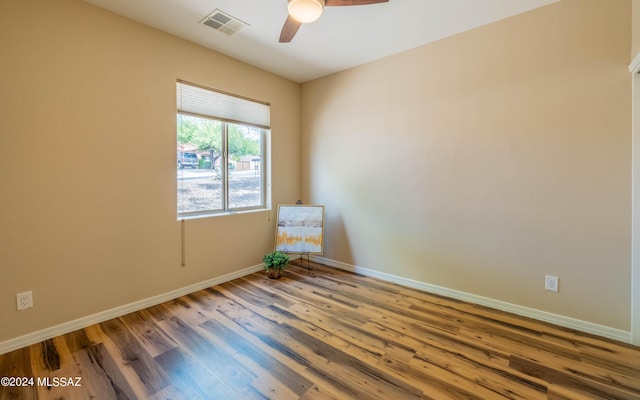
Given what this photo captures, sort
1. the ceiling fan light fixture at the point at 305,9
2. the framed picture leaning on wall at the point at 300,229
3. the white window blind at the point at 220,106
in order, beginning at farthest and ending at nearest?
the framed picture leaning on wall at the point at 300,229 < the white window blind at the point at 220,106 < the ceiling fan light fixture at the point at 305,9

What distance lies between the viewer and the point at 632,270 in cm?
211

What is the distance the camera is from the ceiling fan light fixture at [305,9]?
191cm

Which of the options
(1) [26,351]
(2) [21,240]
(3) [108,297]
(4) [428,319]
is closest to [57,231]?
(2) [21,240]

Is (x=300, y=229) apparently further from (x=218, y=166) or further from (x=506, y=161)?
(x=506, y=161)

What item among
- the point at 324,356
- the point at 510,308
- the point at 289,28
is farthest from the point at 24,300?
the point at 510,308

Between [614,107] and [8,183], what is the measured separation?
15.1 ft

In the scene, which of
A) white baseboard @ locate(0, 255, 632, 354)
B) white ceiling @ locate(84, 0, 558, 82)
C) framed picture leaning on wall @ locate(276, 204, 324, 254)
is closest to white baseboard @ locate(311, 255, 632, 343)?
white baseboard @ locate(0, 255, 632, 354)

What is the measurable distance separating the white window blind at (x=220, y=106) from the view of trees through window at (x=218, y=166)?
3.2 inches

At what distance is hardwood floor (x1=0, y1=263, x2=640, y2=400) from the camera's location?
1.67 metres

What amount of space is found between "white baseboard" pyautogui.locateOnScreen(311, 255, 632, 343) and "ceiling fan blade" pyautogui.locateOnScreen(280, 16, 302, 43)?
2.80 meters

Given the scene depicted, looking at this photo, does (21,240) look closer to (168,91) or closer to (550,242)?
(168,91)

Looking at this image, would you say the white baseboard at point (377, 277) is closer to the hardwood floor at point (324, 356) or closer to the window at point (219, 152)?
the hardwood floor at point (324, 356)

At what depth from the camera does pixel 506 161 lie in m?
2.62

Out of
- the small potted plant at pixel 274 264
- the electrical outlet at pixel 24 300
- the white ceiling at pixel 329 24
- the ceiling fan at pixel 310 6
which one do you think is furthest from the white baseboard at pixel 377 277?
the ceiling fan at pixel 310 6
